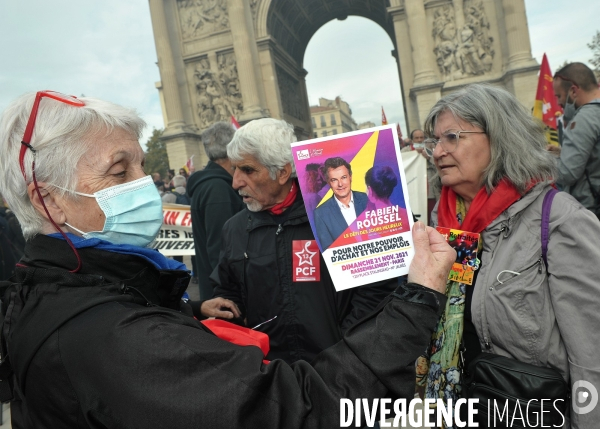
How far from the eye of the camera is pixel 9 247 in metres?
6.36

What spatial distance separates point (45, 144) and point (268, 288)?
144cm

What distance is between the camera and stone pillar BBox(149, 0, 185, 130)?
21.3m

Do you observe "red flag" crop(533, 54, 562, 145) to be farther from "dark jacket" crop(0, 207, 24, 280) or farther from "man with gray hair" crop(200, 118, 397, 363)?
"dark jacket" crop(0, 207, 24, 280)

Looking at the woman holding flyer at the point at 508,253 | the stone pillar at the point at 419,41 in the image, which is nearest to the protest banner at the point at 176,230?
the woman holding flyer at the point at 508,253

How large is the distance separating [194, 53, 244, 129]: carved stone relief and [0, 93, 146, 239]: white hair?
20390mm

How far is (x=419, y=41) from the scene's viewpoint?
18.5 metres

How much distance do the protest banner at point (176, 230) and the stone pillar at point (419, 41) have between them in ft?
45.7

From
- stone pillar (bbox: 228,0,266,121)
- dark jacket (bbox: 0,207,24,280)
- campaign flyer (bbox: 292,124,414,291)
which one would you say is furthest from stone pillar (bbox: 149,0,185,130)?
campaign flyer (bbox: 292,124,414,291)

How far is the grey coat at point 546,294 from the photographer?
176 centimetres

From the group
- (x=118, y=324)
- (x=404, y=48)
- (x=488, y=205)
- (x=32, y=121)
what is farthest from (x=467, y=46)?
(x=118, y=324)

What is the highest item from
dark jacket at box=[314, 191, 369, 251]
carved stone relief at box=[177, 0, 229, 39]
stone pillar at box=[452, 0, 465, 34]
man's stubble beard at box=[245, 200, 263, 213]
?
carved stone relief at box=[177, 0, 229, 39]

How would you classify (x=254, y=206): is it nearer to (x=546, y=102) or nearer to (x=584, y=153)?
(x=584, y=153)

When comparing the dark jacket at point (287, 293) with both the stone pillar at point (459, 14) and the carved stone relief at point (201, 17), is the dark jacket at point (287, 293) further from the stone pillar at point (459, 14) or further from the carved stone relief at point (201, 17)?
the carved stone relief at point (201, 17)

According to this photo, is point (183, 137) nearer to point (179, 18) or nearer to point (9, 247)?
point (179, 18)
